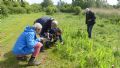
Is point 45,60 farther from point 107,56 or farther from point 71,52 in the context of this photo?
point 107,56

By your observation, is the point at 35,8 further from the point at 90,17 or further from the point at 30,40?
the point at 30,40

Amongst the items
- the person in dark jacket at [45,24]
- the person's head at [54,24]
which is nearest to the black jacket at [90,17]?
the person in dark jacket at [45,24]

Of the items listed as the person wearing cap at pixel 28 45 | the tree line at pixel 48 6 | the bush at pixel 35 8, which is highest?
the person wearing cap at pixel 28 45

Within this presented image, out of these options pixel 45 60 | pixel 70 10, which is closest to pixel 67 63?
pixel 45 60

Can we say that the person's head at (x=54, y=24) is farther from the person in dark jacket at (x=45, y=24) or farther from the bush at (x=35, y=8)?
the bush at (x=35, y=8)

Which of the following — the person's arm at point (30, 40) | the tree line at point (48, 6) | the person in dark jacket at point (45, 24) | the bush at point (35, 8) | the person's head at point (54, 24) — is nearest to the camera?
the person's arm at point (30, 40)

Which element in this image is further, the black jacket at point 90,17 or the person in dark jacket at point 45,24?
the black jacket at point 90,17

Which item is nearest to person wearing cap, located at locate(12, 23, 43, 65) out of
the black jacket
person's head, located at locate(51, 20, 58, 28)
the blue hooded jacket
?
the blue hooded jacket

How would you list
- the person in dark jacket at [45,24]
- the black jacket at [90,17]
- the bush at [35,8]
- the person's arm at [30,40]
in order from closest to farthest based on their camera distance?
the person's arm at [30,40] → the person in dark jacket at [45,24] → the black jacket at [90,17] → the bush at [35,8]

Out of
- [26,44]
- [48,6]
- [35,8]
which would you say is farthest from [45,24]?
[35,8]

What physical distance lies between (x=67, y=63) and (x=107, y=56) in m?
1.31

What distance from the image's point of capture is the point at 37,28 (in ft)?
27.5

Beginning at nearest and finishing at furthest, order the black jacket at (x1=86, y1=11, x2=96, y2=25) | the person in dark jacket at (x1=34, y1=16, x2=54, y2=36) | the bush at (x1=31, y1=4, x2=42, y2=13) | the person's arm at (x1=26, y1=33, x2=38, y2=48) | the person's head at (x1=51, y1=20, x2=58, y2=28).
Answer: the person's arm at (x1=26, y1=33, x2=38, y2=48), the person's head at (x1=51, y1=20, x2=58, y2=28), the person in dark jacket at (x1=34, y1=16, x2=54, y2=36), the black jacket at (x1=86, y1=11, x2=96, y2=25), the bush at (x1=31, y1=4, x2=42, y2=13)

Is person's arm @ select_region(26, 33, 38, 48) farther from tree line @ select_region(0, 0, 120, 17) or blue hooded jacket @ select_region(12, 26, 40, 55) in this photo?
tree line @ select_region(0, 0, 120, 17)
